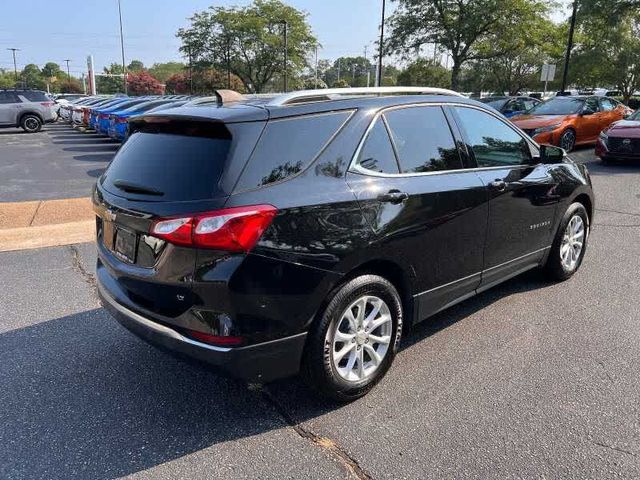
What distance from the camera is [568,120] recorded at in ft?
46.3

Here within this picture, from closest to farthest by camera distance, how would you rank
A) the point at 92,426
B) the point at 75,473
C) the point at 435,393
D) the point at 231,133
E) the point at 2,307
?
the point at 75,473 < the point at 231,133 < the point at 92,426 < the point at 435,393 < the point at 2,307

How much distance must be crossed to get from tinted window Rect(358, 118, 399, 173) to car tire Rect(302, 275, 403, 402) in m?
0.66

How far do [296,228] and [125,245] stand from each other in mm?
1007

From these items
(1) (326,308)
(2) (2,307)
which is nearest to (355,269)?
(1) (326,308)

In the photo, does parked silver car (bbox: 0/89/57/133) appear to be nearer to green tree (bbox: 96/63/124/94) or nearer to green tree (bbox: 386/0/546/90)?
green tree (bbox: 386/0/546/90)

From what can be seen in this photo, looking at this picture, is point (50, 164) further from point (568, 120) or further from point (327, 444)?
point (568, 120)

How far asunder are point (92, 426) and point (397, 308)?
72.2 inches

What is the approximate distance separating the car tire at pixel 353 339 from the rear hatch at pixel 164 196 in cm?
74

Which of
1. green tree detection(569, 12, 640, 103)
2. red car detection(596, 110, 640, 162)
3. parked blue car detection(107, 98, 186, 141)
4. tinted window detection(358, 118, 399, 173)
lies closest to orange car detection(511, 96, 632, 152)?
red car detection(596, 110, 640, 162)

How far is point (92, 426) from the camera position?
2.91m

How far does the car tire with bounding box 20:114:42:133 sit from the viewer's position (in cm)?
2333

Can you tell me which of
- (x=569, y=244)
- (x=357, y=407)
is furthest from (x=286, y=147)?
(x=569, y=244)

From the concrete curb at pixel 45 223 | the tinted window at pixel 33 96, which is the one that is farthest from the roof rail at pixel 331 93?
the tinted window at pixel 33 96

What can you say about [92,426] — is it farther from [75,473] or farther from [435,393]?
[435,393]
